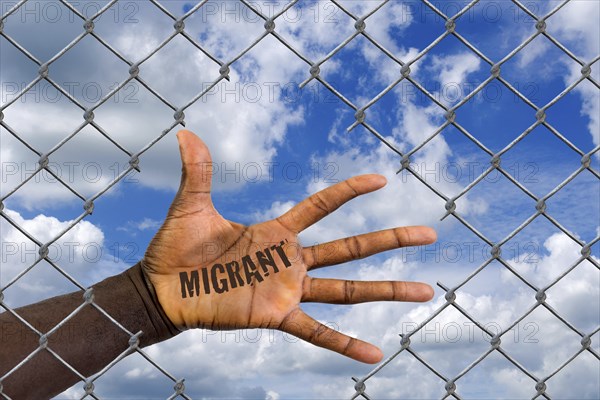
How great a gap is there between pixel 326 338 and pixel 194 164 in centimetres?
98

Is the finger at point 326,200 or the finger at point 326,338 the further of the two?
the finger at point 326,200

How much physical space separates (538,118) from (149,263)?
1902 mm

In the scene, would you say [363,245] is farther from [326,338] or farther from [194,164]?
[194,164]

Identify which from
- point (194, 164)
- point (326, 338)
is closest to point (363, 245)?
Result: point (326, 338)

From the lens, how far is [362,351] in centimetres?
308

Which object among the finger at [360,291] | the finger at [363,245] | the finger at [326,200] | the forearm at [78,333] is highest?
the finger at [326,200]

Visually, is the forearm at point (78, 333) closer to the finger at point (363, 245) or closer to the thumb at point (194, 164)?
the thumb at point (194, 164)

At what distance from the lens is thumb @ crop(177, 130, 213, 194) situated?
3.11 meters

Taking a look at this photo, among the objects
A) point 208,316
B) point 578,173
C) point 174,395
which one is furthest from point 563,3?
point 174,395

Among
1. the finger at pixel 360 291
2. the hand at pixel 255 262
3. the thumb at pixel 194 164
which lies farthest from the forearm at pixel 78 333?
the finger at pixel 360 291

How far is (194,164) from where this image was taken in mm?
3139

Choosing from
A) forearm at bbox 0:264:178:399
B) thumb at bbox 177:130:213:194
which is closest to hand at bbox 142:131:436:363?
thumb at bbox 177:130:213:194

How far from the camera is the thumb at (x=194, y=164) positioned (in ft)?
10.2

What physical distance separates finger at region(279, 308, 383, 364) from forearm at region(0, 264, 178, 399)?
0.60 meters
